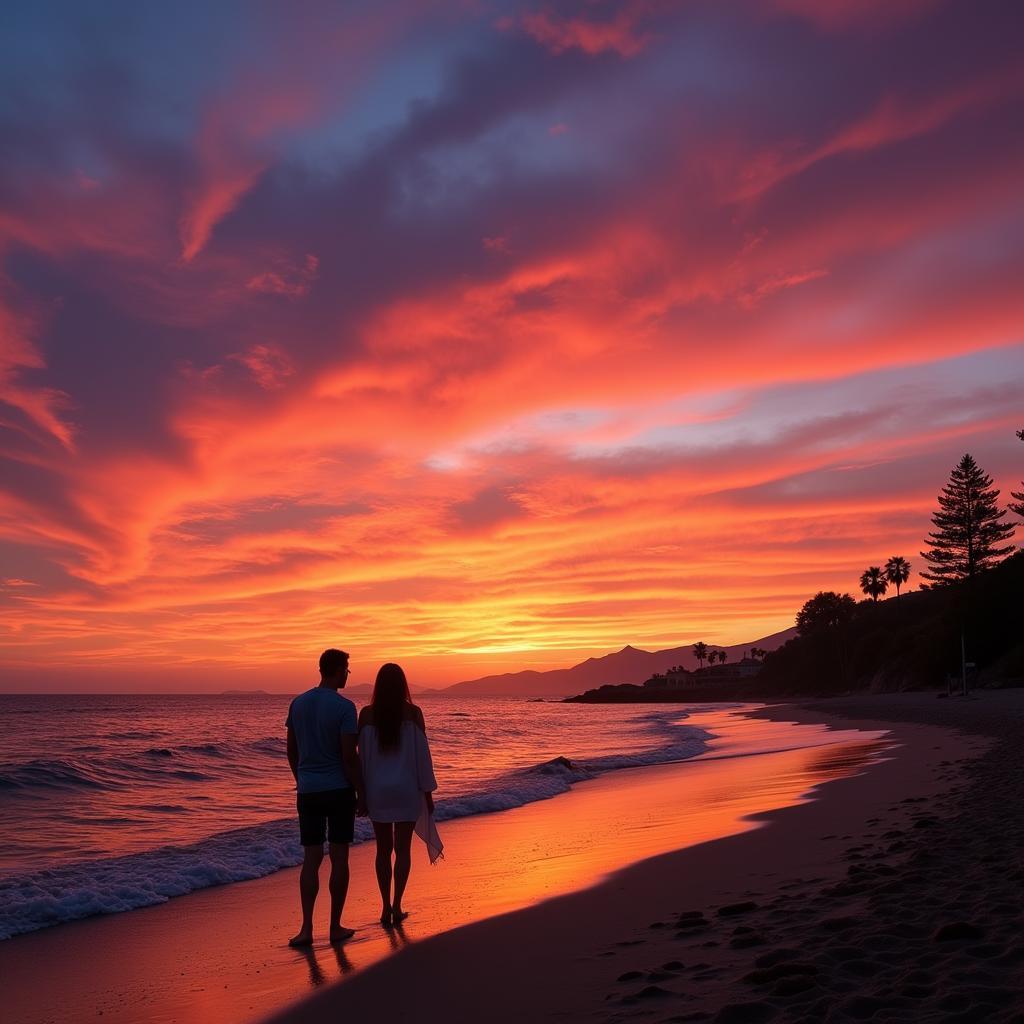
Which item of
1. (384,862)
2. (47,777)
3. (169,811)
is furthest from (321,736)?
(47,777)

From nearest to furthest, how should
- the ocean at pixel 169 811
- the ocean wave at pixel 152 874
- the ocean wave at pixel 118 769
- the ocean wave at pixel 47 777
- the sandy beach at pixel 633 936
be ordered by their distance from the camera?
the sandy beach at pixel 633 936
the ocean wave at pixel 152 874
the ocean at pixel 169 811
the ocean wave at pixel 47 777
the ocean wave at pixel 118 769

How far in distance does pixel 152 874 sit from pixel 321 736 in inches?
193

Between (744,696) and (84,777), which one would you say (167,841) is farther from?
(744,696)

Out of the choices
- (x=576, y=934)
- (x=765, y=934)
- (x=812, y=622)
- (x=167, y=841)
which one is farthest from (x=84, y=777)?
(x=812, y=622)

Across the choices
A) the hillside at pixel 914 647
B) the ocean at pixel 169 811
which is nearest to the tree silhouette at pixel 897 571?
the hillside at pixel 914 647

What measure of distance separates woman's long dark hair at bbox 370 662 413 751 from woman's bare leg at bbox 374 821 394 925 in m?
0.66

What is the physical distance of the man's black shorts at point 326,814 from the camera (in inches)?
253

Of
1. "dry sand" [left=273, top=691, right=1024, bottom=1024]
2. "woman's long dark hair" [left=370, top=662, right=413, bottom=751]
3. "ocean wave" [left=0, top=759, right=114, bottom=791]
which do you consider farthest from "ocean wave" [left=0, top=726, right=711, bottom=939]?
"ocean wave" [left=0, top=759, right=114, bottom=791]

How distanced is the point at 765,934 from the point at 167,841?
10023 mm

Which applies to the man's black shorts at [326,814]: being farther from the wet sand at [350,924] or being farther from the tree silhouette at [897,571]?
the tree silhouette at [897,571]

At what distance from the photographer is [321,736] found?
642cm

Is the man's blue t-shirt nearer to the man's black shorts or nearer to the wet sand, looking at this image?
the man's black shorts

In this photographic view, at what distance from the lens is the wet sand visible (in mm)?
5359

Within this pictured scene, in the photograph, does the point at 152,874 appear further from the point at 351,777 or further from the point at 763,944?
the point at 763,944
